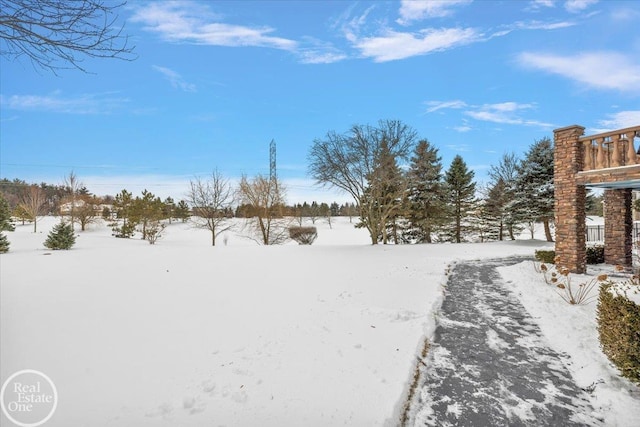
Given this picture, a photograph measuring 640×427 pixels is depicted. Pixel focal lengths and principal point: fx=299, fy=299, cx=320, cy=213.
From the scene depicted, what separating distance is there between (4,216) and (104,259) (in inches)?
377

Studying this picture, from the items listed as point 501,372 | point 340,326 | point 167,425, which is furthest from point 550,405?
point 167,425

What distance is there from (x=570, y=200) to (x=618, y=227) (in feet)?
12.5

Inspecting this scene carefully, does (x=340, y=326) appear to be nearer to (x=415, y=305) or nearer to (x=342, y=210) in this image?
(x=415, y=305)

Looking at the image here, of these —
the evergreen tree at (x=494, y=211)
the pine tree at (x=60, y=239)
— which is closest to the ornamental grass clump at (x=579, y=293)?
the evergreen tree at (x=494, y=211)

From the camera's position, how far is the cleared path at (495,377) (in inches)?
116

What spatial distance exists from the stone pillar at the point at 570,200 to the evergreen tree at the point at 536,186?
411 inches

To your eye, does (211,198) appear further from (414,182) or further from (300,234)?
(414,182)

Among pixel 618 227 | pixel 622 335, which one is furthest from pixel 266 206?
pixel 622 335

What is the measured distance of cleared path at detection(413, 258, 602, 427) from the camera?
295 cm

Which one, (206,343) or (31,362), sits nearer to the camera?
(31,362)

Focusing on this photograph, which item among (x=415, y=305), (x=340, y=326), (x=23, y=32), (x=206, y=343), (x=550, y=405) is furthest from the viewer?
(x=415, y=305)

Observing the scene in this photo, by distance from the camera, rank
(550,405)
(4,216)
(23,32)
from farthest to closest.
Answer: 1. (4,216)
2. (550,405)
3. (23,32)

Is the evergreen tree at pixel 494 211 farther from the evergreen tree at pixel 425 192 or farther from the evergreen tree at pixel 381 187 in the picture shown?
the evergreen tree at pixel 381 187

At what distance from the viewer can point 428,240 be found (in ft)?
69.9
